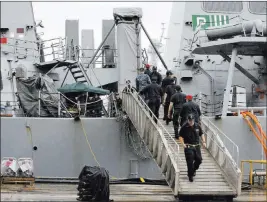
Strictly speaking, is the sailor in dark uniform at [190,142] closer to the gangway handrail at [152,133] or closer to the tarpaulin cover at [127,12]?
the gangway handrail at [152,133]

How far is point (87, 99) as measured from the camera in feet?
49.3

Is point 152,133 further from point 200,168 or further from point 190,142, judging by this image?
point 190,142

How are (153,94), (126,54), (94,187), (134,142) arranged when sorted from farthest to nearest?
(126,54)
(134,142)
(153,94)
(94,187)

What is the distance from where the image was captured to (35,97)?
48.5 feet

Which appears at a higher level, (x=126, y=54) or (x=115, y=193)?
(x=126, y=54)

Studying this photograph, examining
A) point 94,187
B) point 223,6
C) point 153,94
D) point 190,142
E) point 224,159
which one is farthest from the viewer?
point 223,6

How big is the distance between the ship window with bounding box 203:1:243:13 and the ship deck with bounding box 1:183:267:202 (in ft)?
27.4

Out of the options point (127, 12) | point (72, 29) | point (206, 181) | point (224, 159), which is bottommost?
point (206, 181)

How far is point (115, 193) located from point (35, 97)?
189 inches

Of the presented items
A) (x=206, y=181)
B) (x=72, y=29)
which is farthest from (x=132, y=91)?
(x=72, y=29)

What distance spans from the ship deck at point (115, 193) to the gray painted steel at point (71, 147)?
1.55m

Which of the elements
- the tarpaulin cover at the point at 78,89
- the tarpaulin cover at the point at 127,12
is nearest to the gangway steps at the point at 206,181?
the tarpaulin cover at the point at 78,89

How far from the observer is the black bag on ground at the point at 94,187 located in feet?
31.6

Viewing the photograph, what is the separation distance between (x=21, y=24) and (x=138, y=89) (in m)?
4.53
